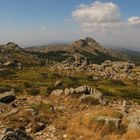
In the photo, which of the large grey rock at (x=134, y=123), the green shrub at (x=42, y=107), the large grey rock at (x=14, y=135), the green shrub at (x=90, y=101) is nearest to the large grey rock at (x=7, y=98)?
the green shrub at (x=42, y=107)

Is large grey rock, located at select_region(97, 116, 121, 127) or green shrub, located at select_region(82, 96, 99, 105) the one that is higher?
large grey rock, located at select_region(97, 116, 121, 127)

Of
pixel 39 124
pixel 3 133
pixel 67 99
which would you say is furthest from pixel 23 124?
pixel 67 99

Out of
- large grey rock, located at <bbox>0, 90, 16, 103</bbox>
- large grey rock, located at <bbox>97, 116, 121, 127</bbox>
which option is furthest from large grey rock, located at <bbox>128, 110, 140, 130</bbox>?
large grey rock, located at <bbox>0, 90, 16, 103</bbox>

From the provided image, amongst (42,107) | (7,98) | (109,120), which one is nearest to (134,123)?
(109,120)

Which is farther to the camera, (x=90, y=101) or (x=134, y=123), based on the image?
(x=90, y=101)

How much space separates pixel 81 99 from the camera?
92.5 ft

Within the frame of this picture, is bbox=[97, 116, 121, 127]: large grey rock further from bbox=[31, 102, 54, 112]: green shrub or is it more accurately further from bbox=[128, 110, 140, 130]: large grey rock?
bbox=[31, 102, 54, 112]: green shrub

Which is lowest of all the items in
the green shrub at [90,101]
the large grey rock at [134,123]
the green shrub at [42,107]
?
the green shrub at [90,101]

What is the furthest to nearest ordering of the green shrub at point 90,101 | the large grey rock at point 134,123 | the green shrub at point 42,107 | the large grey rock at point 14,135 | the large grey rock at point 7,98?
the large grey rock at point 7,98, the green shrub at point 90,101, the green shrub at point 42,107, the large grey rock at point 134,123, the large grey rock at point 14,135

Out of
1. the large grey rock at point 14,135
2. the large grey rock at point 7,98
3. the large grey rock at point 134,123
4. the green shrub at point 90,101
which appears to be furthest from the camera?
the large grey rock at point 7,98

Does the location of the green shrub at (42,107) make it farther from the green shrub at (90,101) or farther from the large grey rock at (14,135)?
the large grey rock at (14,135)

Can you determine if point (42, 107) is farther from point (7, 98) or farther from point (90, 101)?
point (7, 98)

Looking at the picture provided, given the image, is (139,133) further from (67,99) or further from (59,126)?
(67,99)

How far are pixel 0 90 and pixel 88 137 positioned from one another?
27.1m
